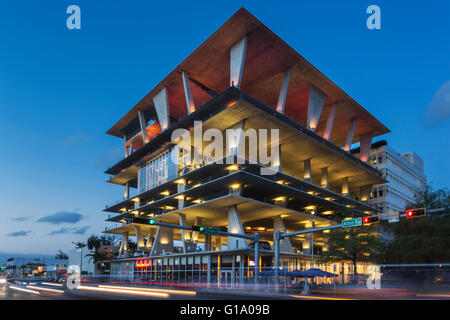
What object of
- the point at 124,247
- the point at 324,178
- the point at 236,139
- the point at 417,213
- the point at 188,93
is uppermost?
the point at 188,93

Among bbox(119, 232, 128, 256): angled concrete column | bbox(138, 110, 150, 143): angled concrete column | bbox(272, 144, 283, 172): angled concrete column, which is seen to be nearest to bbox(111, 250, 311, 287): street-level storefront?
bbox(272, 144, 283, 172): angled concrete column

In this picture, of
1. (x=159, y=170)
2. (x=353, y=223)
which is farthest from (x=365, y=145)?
(x=353, y=223)

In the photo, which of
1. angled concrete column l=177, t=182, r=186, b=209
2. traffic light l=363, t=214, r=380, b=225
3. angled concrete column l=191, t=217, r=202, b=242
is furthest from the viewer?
angled concrete column l=191, t=217, r=202, b=242

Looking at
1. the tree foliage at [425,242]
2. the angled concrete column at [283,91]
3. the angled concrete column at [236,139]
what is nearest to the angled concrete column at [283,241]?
the angled concrete column at [236,139]

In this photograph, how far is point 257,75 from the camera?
58.9 m

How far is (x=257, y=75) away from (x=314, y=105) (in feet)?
34.5

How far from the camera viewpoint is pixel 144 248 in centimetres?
7500

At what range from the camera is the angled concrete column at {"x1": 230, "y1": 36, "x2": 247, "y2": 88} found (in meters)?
50.5

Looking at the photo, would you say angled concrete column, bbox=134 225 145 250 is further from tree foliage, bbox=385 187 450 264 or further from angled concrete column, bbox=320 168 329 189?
tree foliage, bbox=385 187 450 264

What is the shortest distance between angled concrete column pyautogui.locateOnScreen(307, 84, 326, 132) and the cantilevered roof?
1001 millimetres

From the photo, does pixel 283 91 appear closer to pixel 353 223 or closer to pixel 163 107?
pixel 163 107

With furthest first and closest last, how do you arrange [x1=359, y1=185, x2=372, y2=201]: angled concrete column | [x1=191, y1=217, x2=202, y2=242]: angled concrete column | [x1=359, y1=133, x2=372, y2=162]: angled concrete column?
[x1=359, y1=185, x2=372, y2=201]: angled concrete column
[x1=359, y1=133, x2=372, y2=162]: angled concrete column
[x1=191, y1=217, x2=202, y2=242]: angled concrete column

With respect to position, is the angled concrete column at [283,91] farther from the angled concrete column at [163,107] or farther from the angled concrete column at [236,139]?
the angled concrete column at [163,107]
